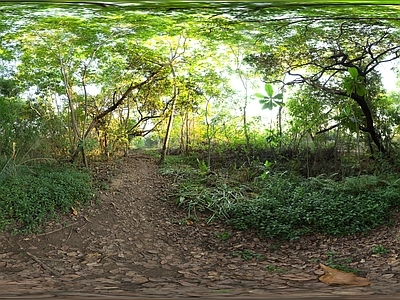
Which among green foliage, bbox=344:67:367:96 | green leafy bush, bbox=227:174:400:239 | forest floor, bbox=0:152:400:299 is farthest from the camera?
green foliage, bbox=344:67:367:96

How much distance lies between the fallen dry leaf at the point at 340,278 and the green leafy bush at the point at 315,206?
0.10 metres

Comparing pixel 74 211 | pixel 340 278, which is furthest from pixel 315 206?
pixel 74 211

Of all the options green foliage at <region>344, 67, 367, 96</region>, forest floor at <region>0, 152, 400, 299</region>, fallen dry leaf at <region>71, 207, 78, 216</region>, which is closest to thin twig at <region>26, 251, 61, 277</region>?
forest floor at <region>0, 152, 400, 299</region>

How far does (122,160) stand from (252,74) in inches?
14.7

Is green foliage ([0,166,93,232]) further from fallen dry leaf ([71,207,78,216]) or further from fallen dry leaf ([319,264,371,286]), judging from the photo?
fallen dry leaf ([319,264,371,286])

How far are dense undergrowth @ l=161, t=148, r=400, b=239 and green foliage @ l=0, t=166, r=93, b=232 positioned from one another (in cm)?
21

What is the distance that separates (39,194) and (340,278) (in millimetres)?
663

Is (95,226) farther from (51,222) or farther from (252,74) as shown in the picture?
(252,74)

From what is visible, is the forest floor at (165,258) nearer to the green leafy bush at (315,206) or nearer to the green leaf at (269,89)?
the green leafy bush at (315,206)

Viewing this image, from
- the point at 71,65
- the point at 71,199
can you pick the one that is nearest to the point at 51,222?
the point at 71,199

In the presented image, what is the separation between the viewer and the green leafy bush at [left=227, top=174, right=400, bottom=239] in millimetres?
1012

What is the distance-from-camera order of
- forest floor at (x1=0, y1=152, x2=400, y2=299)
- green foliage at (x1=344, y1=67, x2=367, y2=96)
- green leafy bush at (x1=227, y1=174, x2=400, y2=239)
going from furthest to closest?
green foliage at (x1=344, y1=67, x2=367, y2=96)
green leafy bush at (x1=227, y1=174, x2=400, y2=239)
forest floor at (x1=0, y1=152, x2=400, y2=299)

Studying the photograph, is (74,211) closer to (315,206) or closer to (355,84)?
(315,206)

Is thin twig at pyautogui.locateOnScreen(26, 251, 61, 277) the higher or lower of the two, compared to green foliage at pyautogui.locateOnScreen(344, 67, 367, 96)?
lower
